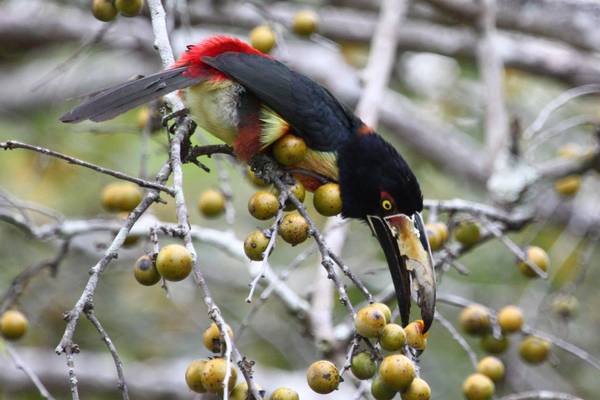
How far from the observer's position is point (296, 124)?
296 cm

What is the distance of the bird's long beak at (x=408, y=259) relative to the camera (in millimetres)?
2490

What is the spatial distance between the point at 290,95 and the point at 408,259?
28.4 inches

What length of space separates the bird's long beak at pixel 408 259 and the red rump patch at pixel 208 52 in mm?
764

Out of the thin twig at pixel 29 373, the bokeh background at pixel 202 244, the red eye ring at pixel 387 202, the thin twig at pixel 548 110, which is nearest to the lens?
the thin twig at pixel 29 373

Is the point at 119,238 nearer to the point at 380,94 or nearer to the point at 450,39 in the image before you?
the point at 380,94

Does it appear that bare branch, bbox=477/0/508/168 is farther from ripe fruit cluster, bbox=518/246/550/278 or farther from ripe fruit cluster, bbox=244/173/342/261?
ripe fruit cluster, bbox=244/173/342/261

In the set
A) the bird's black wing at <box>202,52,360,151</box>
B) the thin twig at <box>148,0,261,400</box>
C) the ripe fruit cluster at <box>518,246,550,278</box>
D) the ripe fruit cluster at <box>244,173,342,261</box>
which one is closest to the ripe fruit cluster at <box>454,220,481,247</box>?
the ripe fruit cluster at <box>518,246,550,278</box>

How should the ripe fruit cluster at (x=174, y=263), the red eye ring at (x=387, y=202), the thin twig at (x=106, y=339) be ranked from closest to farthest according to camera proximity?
the thin twig at (x=106, y=339) → the ripe fruit cluster at (x=174, y=263) → the red eye ring at (x=387, y=202)

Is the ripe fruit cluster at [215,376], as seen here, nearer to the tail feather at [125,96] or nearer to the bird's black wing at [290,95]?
the tail feather at [125,96]

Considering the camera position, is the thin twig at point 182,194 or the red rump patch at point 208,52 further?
the red rump patch at point 208,52

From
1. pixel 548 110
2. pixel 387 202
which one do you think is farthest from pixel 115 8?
pixel 548 110

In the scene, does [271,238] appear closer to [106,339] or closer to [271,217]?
[271,217]

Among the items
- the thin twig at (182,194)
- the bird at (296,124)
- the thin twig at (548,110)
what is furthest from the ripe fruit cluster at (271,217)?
the thin twig at (548,110)

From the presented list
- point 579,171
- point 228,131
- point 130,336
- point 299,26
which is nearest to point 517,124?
point 579,171
